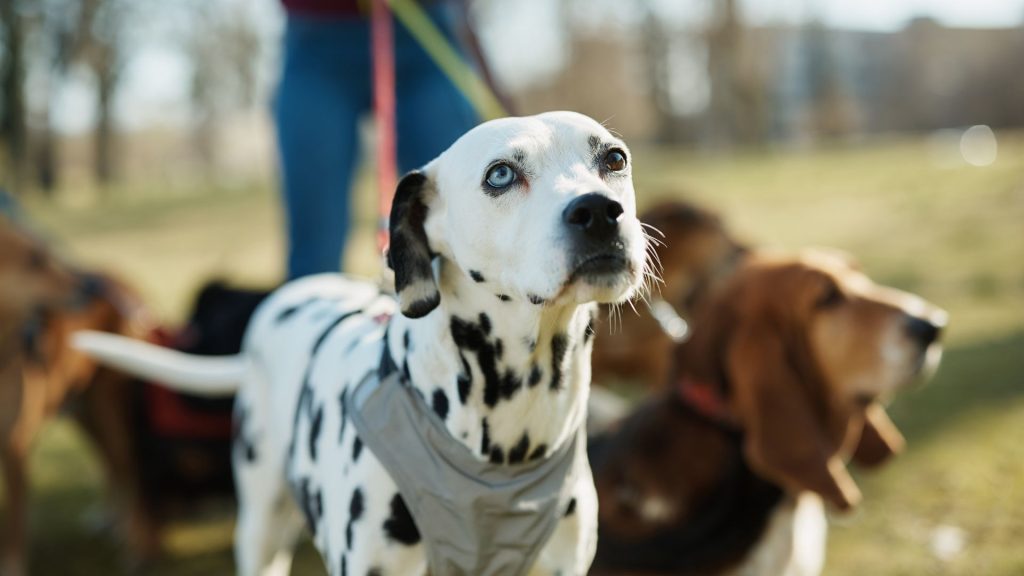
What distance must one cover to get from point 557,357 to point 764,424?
109 centimetres

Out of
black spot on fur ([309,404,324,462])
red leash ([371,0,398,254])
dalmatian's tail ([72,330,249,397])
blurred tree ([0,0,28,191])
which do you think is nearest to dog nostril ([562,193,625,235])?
black spot on fur ([309,404,324,462])

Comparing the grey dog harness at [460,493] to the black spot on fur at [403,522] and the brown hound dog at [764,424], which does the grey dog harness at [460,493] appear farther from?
the brown hound dog at [764,424]

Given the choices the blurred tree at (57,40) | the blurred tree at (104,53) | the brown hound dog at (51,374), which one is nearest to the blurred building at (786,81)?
the blurred tree at (104,53)

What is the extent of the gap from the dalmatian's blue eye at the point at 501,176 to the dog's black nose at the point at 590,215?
16 cm

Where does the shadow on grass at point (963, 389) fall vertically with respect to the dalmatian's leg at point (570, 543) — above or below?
below

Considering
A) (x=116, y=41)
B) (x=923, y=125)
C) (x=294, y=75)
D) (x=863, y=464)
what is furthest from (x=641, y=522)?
(x=923, y=125)

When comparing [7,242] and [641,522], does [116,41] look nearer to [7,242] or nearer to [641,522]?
[7,242]

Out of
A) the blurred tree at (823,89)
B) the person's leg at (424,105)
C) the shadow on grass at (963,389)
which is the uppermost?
the blurred tree at (823,89)

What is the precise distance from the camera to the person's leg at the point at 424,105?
347 cm

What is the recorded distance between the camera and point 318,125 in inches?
139

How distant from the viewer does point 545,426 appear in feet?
6.91

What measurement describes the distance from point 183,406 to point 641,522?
96.0 inches

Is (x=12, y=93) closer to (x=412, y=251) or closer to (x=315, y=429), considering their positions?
(x=315, y=429)

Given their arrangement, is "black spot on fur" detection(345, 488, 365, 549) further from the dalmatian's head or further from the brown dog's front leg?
the brown dog's front leg
